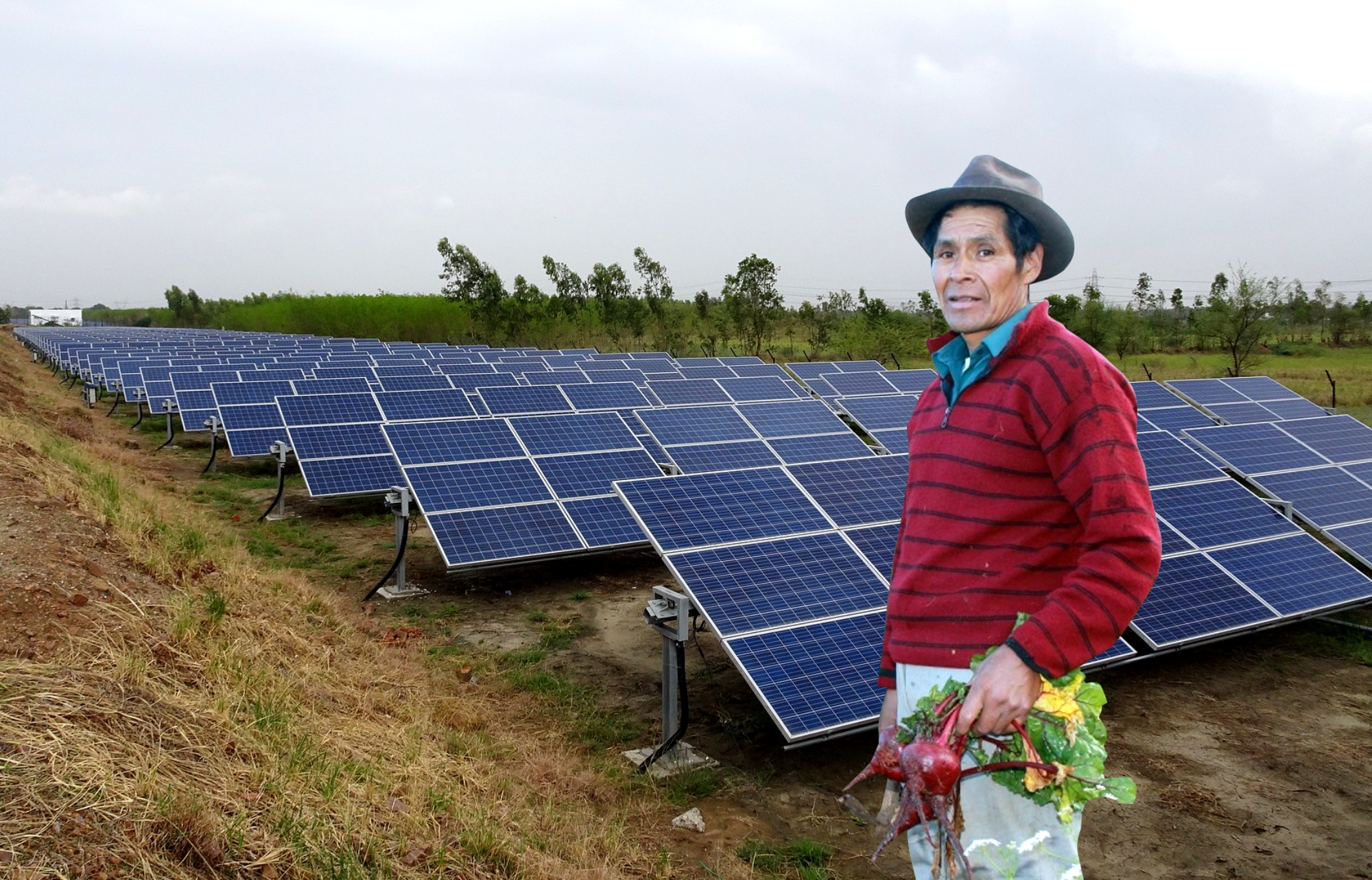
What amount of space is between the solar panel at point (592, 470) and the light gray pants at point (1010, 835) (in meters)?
7.22

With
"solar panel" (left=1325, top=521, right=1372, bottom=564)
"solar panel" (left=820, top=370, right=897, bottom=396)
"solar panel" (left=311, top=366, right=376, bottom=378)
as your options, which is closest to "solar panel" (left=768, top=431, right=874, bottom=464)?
"solar panel" (left=1325, top=521, right=1372, bottom=564)

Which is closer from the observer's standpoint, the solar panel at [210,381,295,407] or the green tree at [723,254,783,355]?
the solar panel at [210,381,295,407]

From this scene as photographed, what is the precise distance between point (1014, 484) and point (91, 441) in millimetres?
17712

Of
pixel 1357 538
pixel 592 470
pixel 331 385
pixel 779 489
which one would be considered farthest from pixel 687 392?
pixel 1357 538

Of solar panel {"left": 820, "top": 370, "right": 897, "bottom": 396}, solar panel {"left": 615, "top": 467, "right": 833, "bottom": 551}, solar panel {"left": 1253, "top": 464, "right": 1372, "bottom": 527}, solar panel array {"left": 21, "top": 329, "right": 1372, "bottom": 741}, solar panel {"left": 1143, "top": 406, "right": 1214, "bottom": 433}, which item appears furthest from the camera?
solar panel {"left": 820, "top": 370, "right": 897, "bottom": 396}

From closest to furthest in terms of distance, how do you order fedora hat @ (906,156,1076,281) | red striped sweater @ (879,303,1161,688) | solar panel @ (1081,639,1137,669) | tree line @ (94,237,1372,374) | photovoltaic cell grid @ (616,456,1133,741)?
red striped sweater @ (879,303,1161,688), fedora hat @ (906,156,1076,281), photovoltaic cell grid @ (616,456,1133,741), solar panel @ (1081,639,1137,669), tree line @ (94,237,1372,374)

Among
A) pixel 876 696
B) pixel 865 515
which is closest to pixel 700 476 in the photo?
pixel 865 515

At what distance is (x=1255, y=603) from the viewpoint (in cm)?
680

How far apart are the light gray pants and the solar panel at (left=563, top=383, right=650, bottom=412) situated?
12.4m

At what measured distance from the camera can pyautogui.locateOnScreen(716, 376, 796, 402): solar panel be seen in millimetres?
16953

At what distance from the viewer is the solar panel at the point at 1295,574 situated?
6.99 m

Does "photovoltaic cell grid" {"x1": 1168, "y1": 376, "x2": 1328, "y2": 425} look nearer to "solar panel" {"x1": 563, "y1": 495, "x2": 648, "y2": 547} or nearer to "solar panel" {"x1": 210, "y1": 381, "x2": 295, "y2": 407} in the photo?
"solar panel" {"x1": 563, "y1": 495, "x2": 648, "y2": 547}

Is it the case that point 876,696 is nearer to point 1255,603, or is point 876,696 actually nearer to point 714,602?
point 714,602

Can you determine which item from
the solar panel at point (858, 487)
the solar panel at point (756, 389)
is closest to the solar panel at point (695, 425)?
the solar panel at point (858, 487)
